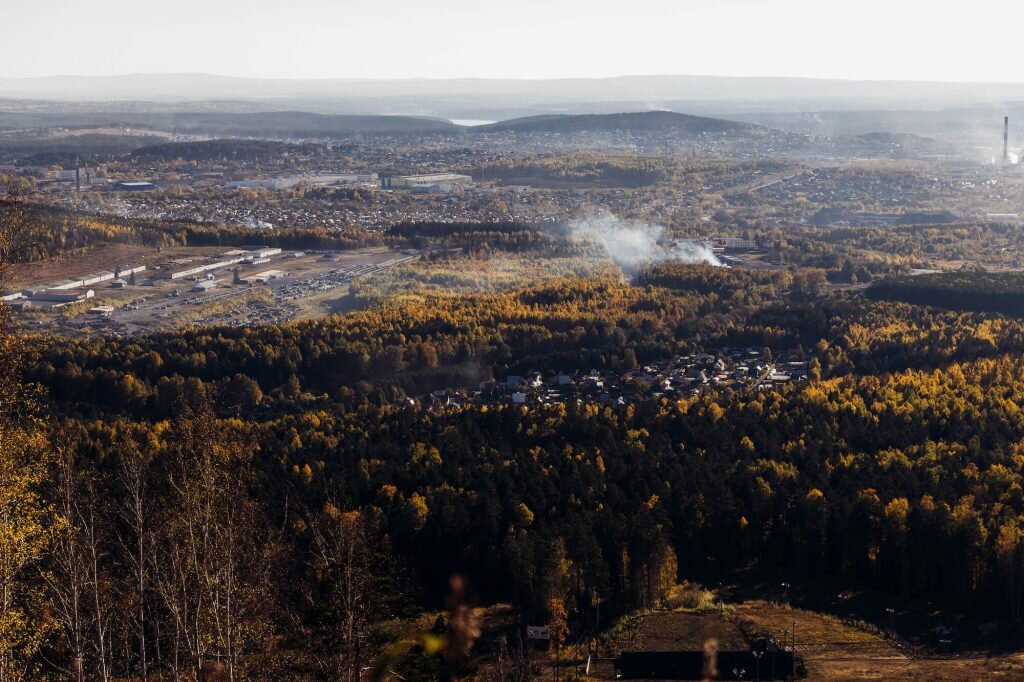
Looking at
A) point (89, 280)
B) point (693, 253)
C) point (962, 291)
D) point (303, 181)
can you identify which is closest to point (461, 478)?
point (962, 291)

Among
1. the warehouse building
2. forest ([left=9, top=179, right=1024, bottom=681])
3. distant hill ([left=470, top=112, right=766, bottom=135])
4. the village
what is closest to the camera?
forest ([left=9, top=179, right=1024, bottom=681])

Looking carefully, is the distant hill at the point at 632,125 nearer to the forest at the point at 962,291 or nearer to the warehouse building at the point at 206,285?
the forest at the point at 962,291

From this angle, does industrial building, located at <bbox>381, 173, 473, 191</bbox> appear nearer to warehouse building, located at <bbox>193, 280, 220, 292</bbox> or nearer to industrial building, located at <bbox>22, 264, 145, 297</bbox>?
industrial building, located at <bbox>22, 264, 145, 297</bbox>

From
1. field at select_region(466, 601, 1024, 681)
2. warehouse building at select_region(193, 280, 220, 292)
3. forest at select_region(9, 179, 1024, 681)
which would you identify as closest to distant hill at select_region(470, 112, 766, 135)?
warehouse building at select_region(193, 280, 220, 292)

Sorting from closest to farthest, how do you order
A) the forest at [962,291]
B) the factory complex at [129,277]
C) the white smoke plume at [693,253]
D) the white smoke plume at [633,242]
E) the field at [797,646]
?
1. the field at [797,646]
2. the forest at [962,291]
3. the factory complex at [129,277]
4. the white smoke plume at [693,253]
5. the white smoke plume at [633,242]

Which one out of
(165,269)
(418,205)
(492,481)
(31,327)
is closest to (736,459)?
(492,481)

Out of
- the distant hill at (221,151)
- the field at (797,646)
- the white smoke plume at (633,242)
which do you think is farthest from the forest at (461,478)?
the distant hill at (221,151)
